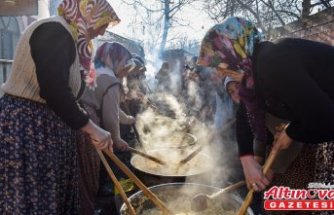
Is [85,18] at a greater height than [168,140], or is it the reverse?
[85,18]

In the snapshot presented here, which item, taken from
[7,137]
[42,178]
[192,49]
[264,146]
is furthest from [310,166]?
[192,49]

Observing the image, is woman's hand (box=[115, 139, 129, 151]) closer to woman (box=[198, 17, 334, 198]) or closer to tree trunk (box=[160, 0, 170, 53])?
woman (box=[198, 17, 334, 198])

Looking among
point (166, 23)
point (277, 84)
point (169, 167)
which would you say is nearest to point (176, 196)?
point (169, 167)

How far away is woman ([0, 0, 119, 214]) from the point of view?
6.99 feet

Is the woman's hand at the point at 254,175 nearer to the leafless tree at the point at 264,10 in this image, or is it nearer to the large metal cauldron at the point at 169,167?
the large metal cauldron at the point at 169,167

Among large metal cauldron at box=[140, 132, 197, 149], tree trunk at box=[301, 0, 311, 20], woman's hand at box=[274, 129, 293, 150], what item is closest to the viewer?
woman's hand at box=[274, 129, 293, 150]

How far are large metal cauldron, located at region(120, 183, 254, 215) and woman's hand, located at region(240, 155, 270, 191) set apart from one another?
0.54 metres

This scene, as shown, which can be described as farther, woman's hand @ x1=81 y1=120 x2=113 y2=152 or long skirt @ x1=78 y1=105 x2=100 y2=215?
long skirt @ x1=78 y1=105 x2=100 y2=215

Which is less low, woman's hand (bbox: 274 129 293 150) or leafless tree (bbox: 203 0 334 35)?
leafless tree (bbox: 203 0 334 35)

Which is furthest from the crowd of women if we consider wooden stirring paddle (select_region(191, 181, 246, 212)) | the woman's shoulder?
the woman's shoulder

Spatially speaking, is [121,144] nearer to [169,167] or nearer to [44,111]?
[169,167]

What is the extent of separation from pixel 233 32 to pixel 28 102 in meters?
1.52

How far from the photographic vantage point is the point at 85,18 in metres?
2.42

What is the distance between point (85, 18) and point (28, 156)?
1097 millimetres
